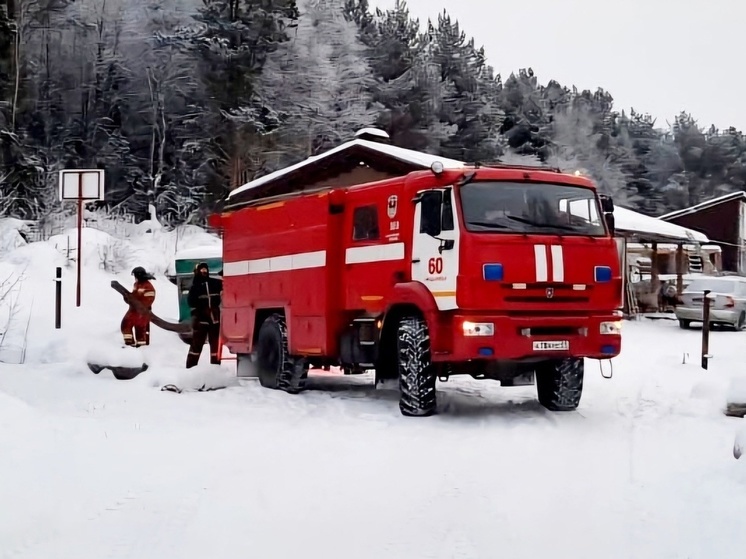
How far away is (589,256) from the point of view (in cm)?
1056

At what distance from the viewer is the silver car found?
26.3 m

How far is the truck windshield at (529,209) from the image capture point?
10.4 meters

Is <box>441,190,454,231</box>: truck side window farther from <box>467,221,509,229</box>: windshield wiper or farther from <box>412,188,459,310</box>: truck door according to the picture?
<box>467,221,509,229</box>: windshield wiper

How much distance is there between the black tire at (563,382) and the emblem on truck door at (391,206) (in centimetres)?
240

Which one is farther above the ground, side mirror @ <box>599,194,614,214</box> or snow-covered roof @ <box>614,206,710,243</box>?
snow-covered roof @ <box>614,206,710,243</box>

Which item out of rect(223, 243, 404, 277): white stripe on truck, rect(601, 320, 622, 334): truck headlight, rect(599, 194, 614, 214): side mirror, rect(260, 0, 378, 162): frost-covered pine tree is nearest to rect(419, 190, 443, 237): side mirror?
rect(223, 243, 404, 277): white stripe on truck

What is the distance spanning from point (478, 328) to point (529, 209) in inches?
57.8

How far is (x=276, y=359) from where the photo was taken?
44.7ft

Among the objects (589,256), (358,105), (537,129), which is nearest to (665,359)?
(589,256)

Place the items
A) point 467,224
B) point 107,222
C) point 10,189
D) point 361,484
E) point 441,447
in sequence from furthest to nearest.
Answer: point 107,222
point 10,189
point 467,224
point 441,447
point 361,484

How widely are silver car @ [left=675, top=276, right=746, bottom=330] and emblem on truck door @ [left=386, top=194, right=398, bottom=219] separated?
16899 millimetres

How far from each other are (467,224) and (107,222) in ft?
98.8

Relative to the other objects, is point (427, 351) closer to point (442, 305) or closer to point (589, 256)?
point (442, 305)

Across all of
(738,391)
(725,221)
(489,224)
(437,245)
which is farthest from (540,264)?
(725,221)
